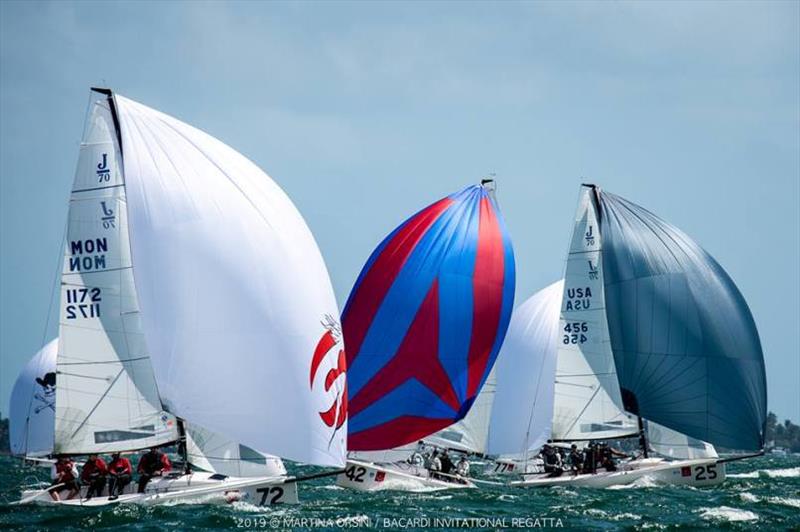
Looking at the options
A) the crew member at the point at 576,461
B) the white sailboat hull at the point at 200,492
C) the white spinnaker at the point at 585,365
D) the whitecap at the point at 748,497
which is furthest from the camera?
the white spinnaker at the point at 585,365

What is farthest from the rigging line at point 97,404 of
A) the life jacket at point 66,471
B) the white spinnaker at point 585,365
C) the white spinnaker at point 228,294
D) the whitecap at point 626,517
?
the white spinnaker at point 585,365

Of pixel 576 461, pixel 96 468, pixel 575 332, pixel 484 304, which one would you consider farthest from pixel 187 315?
pixel 576 461

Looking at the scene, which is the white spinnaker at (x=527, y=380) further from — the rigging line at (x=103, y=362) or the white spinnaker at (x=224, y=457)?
the rigging line at (x=103, y=362)

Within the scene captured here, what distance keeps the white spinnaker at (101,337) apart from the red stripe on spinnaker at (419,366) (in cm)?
747

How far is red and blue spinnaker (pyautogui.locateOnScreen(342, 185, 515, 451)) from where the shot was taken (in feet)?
100

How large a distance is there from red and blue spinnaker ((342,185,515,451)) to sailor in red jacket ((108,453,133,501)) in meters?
7.45

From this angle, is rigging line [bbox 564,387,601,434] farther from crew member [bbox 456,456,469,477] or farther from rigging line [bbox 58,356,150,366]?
rigging line [bbox 58,356,150,366]

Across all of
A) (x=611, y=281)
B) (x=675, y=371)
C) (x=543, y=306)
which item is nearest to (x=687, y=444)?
(x=675, y=371)

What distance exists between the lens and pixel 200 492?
76.3 ft

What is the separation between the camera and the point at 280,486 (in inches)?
933

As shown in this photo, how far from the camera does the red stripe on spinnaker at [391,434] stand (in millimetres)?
30250

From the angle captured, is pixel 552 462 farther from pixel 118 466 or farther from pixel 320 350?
pixel 118 466

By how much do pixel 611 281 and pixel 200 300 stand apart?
44.3ft

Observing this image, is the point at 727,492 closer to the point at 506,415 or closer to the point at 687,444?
the point at 687,444
